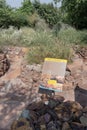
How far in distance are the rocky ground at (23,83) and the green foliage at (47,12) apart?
41.8 ft

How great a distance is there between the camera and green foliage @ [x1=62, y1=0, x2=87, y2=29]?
13.4 meters

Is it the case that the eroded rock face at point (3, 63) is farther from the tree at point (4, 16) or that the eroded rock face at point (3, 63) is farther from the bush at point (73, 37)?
the tree at point (4, 16)

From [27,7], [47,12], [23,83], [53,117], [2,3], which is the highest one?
[2,3]

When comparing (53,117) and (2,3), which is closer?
(53,117)

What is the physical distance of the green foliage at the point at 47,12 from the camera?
2073 cm

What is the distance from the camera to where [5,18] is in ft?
55.2

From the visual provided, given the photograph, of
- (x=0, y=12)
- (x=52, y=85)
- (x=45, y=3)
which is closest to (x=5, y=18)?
(x=0, y=12)

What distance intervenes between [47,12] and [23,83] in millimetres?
15622

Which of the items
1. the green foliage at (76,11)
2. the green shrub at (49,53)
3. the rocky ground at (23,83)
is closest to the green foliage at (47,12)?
the green foliage at (76,11)

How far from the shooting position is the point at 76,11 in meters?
14.4

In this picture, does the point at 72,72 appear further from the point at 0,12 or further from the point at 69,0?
the point at 0,12

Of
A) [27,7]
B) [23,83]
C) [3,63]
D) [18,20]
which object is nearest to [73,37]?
[3,63]

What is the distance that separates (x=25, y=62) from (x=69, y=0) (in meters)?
7.12

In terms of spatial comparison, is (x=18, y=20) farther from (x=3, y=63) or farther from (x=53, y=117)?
(x=53, y=117)
